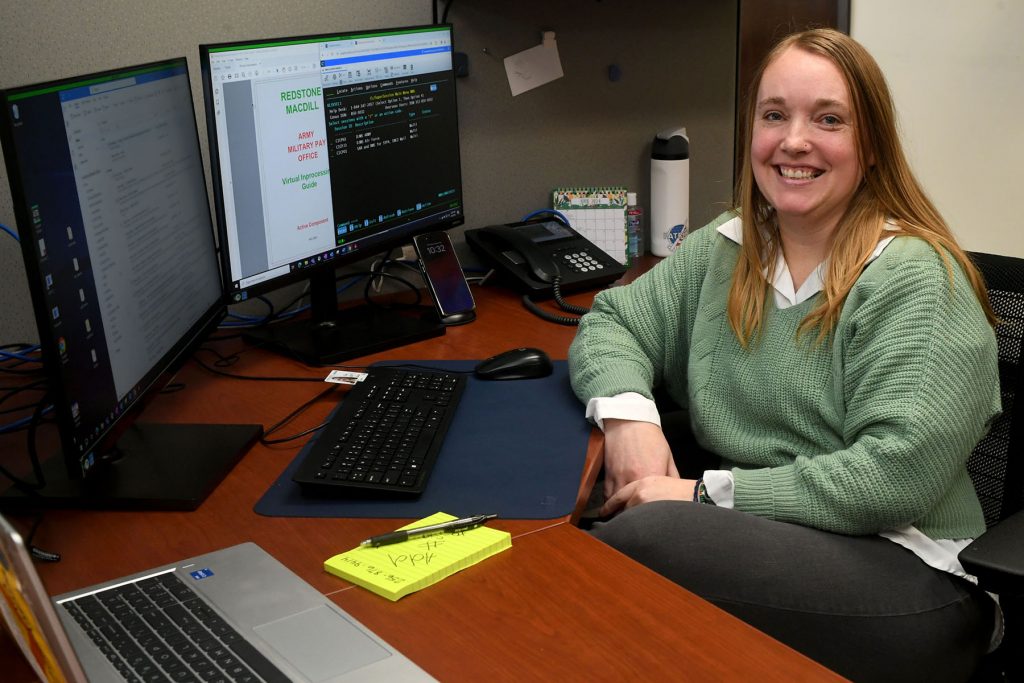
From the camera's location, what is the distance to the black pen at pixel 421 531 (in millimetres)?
974

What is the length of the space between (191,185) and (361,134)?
33cm

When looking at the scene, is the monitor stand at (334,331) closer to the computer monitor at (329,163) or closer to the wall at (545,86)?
the computer monitor at (329,163)

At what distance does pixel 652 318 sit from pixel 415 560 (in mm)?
687

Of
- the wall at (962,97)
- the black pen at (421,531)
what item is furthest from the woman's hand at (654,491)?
the wall at (962,97)

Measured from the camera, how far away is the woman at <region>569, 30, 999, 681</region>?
1.11 meters

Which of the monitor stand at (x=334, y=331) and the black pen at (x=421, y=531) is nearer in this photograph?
the black pen at (x=421, y=531)

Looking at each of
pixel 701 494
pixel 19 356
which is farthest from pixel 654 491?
pixel 19 356

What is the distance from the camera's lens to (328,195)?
5.02ft

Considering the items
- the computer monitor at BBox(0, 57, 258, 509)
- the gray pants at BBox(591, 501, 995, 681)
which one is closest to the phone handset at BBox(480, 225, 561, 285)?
the computer monitor at BBox(0, 57, 258, 509)

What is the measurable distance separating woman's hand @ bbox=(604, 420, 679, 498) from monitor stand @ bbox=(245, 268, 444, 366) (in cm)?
43

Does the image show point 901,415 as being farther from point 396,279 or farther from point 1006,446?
point 396,279

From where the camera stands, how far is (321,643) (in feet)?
2.71

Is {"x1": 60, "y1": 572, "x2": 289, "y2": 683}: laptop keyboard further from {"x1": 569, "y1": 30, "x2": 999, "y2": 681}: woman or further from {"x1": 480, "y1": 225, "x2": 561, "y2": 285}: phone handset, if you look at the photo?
{"x1": 480, "y1": 225, "x2": 561, "y2": 285}: phone handset

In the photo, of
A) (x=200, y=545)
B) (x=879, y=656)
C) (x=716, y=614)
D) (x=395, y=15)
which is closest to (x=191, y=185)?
(x=200, y=545)
